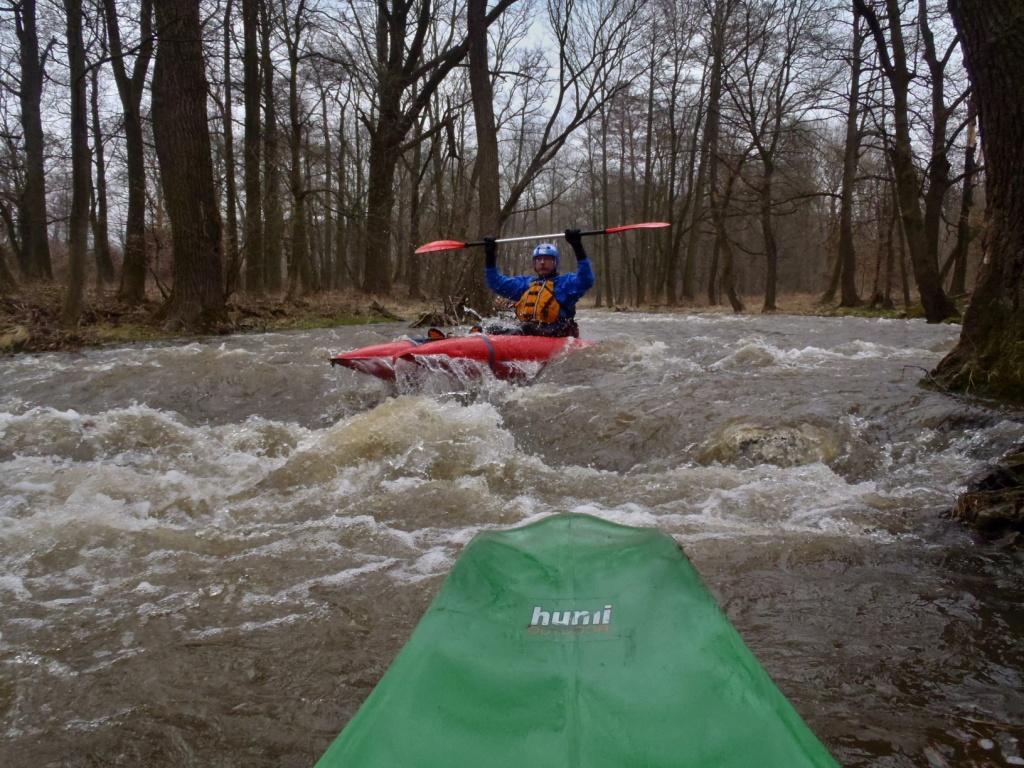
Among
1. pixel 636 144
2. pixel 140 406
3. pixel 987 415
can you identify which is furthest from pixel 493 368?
pixel 636 144

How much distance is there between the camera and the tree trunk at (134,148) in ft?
37.6

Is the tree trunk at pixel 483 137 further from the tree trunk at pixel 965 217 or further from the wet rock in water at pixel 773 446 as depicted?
the wet rock in water at pixel 773 446

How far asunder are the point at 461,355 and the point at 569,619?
4922 mm

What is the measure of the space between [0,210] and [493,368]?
59.9 feet

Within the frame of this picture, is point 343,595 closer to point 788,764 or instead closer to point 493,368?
point 788,764

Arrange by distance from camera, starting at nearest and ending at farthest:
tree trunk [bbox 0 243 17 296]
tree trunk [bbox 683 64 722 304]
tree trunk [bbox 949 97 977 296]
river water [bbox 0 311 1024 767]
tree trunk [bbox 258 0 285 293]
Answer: river water [bbox 0 311 1024 767]
tree trunk [bbox 0 243 17 296]
tree trunk [bbox 949 97 977 296]
tree trunk [bbox 258 0 285 293]
tree trunk [bbox 683 64 722 304]

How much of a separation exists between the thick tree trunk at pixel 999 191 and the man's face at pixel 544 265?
14.2ft

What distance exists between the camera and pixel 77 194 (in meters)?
9.11

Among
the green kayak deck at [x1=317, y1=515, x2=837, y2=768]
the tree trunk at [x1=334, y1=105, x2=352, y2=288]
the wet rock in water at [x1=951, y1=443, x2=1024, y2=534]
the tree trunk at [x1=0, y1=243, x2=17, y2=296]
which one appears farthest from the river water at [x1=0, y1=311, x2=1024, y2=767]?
the tree trunk at [x1=334, y1=105, x2=352, y2=288]

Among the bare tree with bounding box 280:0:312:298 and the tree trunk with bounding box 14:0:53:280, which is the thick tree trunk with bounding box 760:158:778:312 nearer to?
the bare tree with bounding box 280:0:312:298

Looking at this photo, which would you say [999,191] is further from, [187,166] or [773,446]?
[187,166]

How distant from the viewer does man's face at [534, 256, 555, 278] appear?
8.19 m

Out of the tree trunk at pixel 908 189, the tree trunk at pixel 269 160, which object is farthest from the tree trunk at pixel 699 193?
the tree trunk at pixel 269 160

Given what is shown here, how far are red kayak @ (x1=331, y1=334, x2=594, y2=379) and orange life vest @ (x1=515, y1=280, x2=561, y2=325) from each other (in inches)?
40.6
